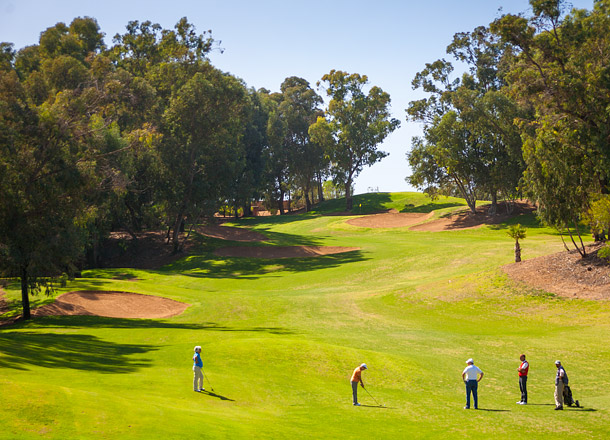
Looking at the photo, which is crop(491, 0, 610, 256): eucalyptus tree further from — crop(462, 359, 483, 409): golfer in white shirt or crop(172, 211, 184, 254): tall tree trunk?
crop(172, 211, 184, 254): tall tree trunk

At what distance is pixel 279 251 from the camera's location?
7000cm

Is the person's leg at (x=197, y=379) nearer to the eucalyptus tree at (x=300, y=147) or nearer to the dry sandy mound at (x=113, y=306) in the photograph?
the dry sandy mound at (x=113, y=306)

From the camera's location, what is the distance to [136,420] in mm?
13992

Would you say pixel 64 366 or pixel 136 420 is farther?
pixel 64 366

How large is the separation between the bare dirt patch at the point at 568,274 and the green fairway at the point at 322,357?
1236 millimetres

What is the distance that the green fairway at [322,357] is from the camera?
50.6ft

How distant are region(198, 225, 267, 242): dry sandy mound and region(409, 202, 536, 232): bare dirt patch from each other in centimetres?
2426

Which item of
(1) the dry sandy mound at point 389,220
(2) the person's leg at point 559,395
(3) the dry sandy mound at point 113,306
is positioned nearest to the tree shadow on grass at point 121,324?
(3) the dry sandy mound at point 113,306

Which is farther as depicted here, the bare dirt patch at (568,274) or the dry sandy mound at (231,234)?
the dry sandy mound at (231,234)

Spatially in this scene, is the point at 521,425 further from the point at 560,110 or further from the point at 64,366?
the point at 560,110

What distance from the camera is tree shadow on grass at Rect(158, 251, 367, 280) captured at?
59.2 meters

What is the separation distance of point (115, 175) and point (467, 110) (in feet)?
170

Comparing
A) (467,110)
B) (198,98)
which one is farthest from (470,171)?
(198,98)

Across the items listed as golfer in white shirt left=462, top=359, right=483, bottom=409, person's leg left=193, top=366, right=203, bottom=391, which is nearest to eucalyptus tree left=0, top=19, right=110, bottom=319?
person's leg left=193, top=366, right=203, bottom=391
